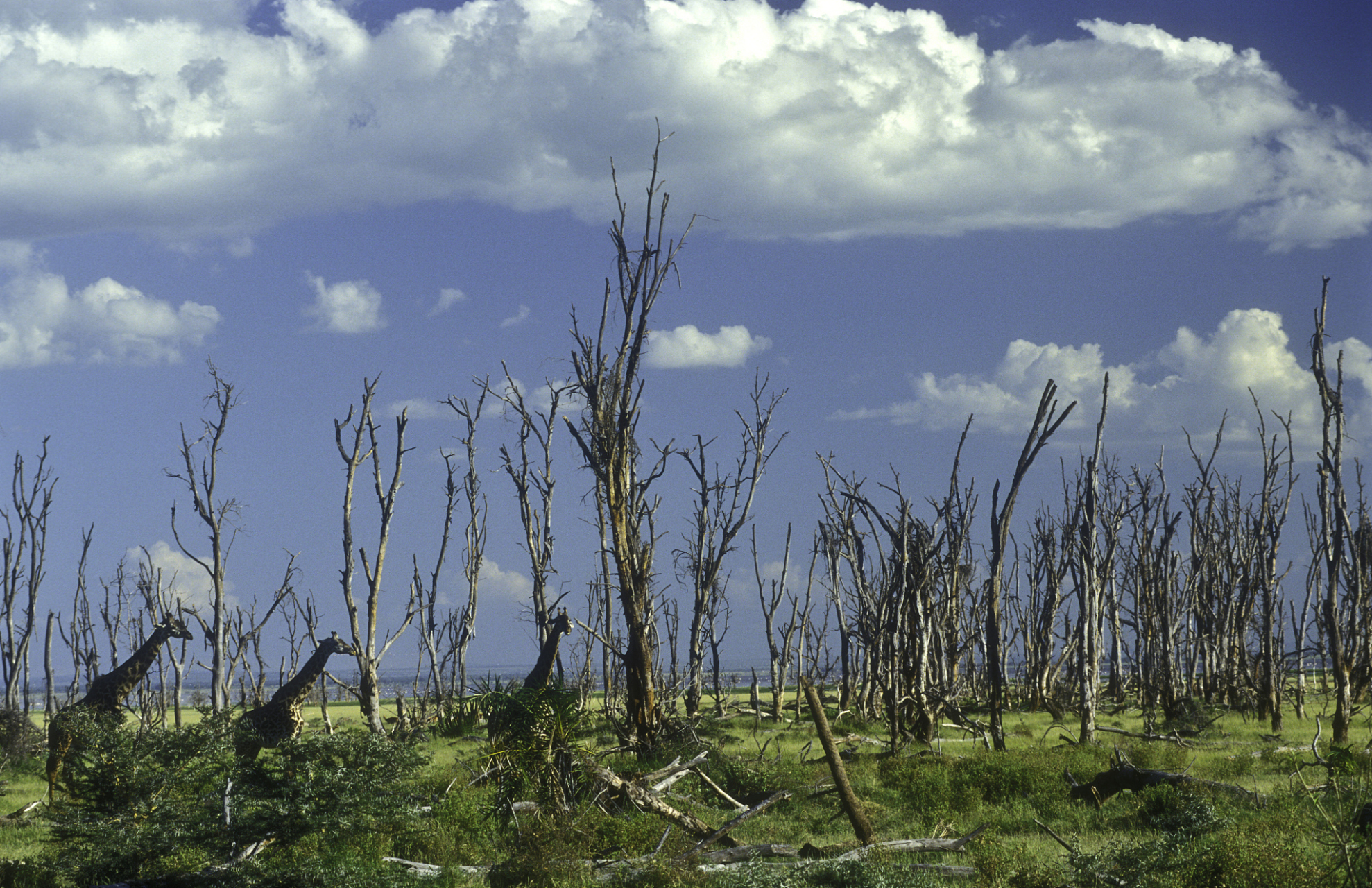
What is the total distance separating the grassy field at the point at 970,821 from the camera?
862 centimetres

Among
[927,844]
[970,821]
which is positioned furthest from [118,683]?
[970,821]

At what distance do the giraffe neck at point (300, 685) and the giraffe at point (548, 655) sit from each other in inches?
127

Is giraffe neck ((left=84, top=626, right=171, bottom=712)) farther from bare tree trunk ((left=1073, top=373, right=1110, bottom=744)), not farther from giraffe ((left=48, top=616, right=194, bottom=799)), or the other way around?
bare tree trunk ((left=1073, top=373, right=1110, bottom=744))

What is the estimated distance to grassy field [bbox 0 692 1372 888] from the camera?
8.62m

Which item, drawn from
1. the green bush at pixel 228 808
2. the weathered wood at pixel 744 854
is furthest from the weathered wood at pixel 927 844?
the green bush at pixel 228 808

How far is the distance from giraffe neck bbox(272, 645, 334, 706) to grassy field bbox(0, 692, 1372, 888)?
2140mm

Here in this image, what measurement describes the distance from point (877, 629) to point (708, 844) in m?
13.0

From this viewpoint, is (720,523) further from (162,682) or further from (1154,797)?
(1154,797)

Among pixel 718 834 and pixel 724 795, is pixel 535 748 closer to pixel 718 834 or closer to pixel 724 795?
pixel 718 834

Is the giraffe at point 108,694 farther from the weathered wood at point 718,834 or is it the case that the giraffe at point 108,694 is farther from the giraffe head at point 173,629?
the weathered wood at point 718,834

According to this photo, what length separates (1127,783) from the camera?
13391mm

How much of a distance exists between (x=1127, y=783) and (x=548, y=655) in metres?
7.92

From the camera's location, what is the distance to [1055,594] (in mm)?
28344

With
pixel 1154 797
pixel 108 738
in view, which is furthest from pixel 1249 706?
pixel 108 738
